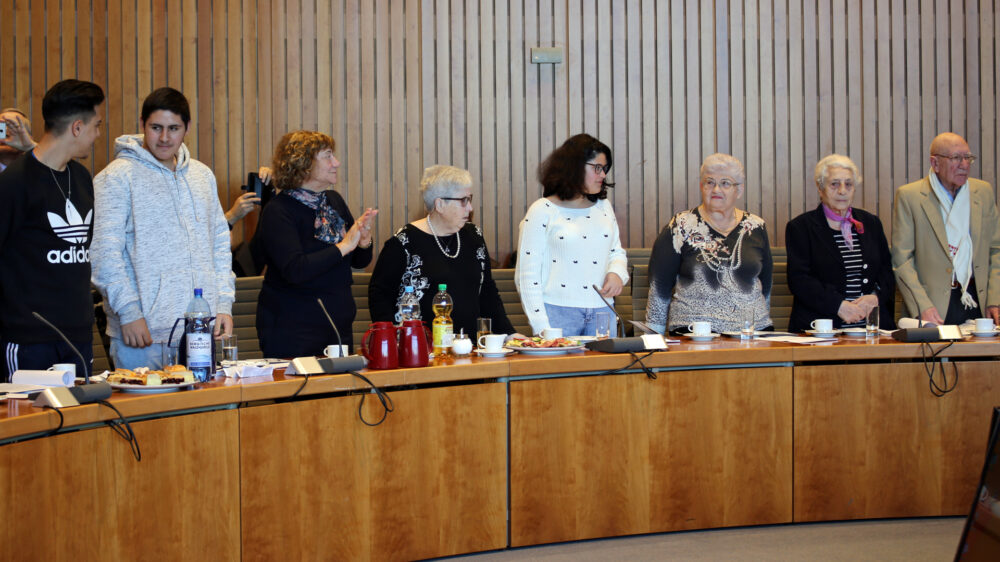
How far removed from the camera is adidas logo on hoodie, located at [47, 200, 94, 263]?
278 cm

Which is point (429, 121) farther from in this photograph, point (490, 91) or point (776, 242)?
point (776, 242)

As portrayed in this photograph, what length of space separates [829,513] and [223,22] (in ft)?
15.4


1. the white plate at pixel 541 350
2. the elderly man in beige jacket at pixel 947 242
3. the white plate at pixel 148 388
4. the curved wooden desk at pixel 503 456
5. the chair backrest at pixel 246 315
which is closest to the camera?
the curved wooden desk at pixel 503 456

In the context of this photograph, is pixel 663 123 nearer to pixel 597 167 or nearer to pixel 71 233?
pixel 597 167

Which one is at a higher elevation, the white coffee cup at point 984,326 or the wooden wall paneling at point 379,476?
the white coffee cup at point 984,326

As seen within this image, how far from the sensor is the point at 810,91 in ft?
20.8

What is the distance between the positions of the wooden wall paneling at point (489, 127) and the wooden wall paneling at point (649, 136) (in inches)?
36.5

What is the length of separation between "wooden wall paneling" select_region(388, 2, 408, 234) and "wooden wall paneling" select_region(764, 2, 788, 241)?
2092 millimetres

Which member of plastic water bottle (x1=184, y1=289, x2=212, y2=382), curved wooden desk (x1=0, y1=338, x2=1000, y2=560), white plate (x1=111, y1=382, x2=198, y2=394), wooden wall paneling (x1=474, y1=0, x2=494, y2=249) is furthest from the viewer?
wooden wall paneling (x1=474, y1=0, x2=494, y2=249)

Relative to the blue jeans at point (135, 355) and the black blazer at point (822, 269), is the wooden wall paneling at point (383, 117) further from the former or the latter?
the blue jeans at point (135, 355)

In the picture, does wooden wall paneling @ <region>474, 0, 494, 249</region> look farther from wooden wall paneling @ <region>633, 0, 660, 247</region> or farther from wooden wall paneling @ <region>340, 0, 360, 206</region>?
wooden wall paneling @ <region>633, 0, 660, 247</region>

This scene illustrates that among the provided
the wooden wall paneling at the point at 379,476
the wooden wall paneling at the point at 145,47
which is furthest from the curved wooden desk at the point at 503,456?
the wooden wall paneling at the point at 145,47

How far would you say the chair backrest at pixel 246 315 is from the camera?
16.4ft

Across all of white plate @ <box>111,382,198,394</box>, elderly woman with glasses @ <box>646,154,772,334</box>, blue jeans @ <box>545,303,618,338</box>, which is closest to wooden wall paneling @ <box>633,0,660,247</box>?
elderly woman with glasses @ <box>646,154,772,334</box>
